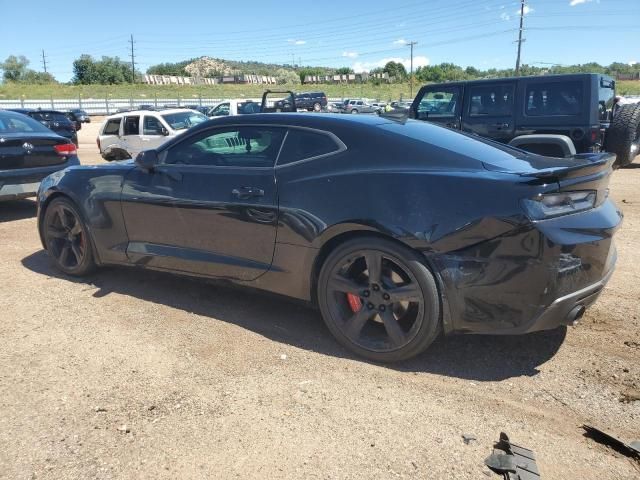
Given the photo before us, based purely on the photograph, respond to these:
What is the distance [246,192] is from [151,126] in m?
10.1

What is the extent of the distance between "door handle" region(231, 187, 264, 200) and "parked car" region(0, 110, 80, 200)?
Result: 16.2 feet

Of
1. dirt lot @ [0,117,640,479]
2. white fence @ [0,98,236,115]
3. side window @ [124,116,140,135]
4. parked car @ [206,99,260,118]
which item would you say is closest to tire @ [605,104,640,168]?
dirt lot @ [0,117,640,479]

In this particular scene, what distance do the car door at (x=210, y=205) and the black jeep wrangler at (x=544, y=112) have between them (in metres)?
5.73

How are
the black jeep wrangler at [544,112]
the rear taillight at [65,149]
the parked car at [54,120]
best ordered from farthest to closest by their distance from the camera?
the parked car at [54,120]
the black jeep wrangler at [544,112]
the rear taillight at [65,149]

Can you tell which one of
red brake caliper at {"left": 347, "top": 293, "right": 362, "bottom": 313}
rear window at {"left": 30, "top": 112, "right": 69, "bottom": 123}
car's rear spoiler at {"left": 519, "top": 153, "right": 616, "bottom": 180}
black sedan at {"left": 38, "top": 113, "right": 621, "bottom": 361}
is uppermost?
rear window at {"left": 30, "top": 112, "right": 69, "bottom": 123}

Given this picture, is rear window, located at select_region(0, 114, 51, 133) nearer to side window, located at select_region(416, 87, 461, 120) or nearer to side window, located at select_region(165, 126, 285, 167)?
side window, located at select_region(165, 126, 285, 167)

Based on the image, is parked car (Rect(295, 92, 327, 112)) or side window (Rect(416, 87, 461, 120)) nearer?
side window (Rect(416, 87, 461, 120))

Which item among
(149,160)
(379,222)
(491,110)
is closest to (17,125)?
(149,160)

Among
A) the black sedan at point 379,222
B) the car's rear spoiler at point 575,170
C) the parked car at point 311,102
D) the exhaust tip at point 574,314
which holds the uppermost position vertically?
the parked car at point 311,102

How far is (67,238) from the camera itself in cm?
488

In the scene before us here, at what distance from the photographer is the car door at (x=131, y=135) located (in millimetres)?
12859

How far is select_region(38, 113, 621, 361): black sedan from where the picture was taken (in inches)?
113

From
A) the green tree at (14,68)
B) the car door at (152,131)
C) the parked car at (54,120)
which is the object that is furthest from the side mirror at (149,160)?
the green tree at (14,68)

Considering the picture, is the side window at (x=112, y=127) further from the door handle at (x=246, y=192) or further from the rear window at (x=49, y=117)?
the door handle at (x=246, y=192)
